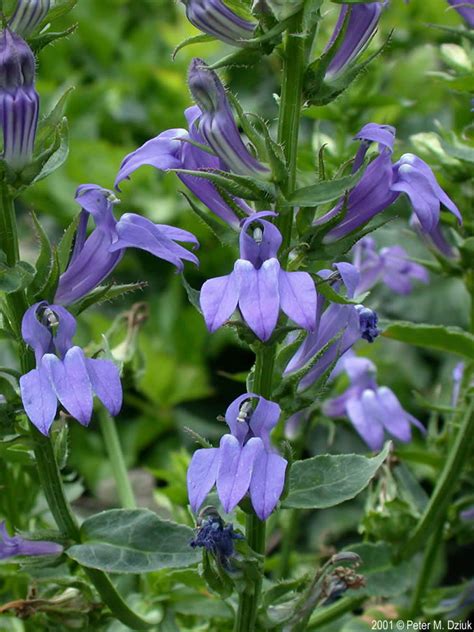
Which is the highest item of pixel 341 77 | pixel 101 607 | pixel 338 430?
pixel 341 77

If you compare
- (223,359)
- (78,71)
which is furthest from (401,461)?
(78,71)

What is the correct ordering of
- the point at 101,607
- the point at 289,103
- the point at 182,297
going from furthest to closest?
the point at 182,297 < the point at 101,607 < the point at 289,103

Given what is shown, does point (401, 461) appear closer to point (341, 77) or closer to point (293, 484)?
point (293, 484)

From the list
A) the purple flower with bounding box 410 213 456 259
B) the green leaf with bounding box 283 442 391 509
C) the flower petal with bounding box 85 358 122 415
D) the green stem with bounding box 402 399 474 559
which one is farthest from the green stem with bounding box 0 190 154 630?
the purple flower with bounding box 410 213 456 259

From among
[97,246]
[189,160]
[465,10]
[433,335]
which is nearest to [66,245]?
[97,246]

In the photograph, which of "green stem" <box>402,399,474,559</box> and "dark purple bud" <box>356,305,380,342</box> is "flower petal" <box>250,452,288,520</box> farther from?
"green stem" <box>402,399,474,559</box>
